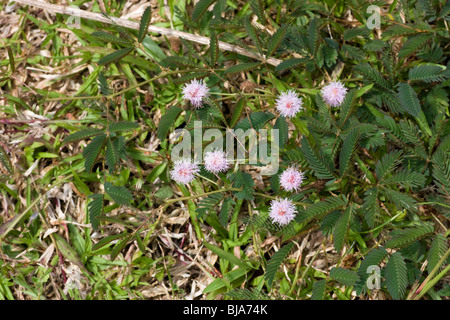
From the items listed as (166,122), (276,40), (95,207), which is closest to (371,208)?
(276,40)

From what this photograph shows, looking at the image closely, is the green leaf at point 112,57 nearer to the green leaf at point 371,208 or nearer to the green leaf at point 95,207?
the green leaf at point 95,207

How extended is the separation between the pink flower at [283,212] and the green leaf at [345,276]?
0.27 m

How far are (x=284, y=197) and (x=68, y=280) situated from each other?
1120mm

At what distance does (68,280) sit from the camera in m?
2.00

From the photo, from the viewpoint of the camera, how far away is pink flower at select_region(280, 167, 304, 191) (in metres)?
1.65

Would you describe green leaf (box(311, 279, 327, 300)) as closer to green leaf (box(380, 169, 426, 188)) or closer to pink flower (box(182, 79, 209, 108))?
green leaf (box(380, 169, 426, 188))

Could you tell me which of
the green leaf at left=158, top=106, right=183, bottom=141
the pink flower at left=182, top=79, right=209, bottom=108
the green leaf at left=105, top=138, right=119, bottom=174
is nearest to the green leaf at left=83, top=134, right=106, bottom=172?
the green leaf at left=105, top=138, right=119, bottom=174

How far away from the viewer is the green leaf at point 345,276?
1569 millimetres

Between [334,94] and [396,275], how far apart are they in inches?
28.9

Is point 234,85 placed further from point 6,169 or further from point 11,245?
point 11,245

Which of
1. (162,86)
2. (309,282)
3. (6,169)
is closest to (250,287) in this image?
(309,282)

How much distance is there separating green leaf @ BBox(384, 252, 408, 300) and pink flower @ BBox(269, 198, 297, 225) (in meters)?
0.41

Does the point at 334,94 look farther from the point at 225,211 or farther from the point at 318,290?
the point at 318,290
